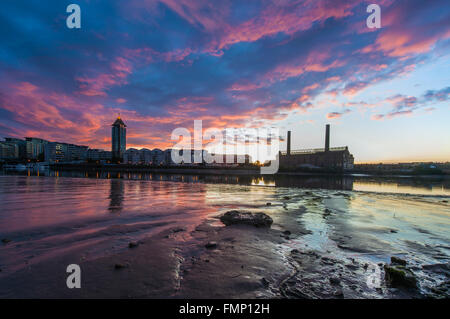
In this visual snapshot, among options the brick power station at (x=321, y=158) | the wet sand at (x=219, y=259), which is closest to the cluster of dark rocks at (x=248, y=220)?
the wet sand at (x=219, y=259)

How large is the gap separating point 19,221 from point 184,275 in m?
7.91

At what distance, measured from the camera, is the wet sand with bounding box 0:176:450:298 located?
328 centimetres

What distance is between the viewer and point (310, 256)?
480 centimetres

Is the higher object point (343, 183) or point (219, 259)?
point (219, 259)

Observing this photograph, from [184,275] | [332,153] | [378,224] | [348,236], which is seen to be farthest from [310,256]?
[332,153]

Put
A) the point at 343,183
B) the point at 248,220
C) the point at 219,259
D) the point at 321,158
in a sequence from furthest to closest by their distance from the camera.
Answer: the point at 321,158 → the point at 343,183 → the point at 248,220 → the point at 219,259

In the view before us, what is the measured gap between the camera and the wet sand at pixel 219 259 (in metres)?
3.28

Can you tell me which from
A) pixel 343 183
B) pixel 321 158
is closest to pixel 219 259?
pixel 343 183

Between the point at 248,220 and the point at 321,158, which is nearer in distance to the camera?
the point at 248,220

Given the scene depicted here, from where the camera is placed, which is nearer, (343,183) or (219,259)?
(219,259)

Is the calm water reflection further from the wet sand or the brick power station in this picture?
the brick power station

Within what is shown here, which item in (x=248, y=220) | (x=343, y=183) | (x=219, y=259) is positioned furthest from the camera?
(x=343, y=183)

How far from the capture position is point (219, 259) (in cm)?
447

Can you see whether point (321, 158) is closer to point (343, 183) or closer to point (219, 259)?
point (343, 183)
